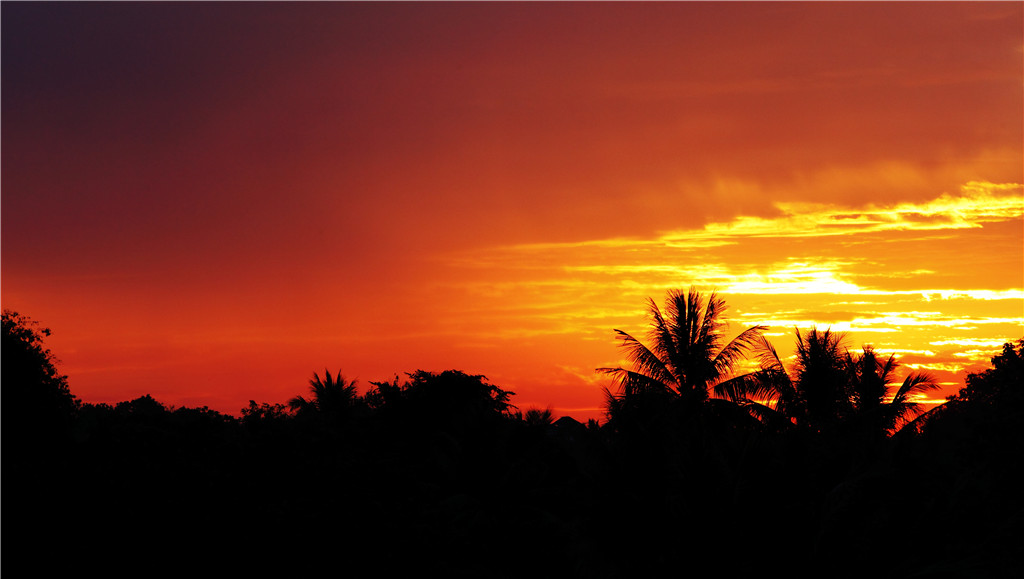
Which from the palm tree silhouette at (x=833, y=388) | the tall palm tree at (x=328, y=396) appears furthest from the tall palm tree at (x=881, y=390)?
the tall palm tree at (x=328, y=396)

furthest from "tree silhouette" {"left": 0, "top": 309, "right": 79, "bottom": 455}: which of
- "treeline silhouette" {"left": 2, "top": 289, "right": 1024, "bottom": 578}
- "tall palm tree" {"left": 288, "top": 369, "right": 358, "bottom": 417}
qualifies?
"tall palm tree" {"left": 288, "top": 369, "right": 358, "bottom": 417}

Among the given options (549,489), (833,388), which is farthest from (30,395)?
(833,388)

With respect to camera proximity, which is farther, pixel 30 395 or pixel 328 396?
pixel 328 396

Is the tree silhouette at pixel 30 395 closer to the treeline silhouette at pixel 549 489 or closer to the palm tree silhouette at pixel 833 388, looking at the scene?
the treeline silhouette at pixel 549 489

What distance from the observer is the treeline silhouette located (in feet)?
75.7

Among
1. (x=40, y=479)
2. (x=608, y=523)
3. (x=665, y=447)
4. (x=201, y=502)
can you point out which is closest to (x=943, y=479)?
(x=665, y=447)

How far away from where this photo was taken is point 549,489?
34000 mm

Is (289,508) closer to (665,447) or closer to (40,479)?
(40,479)

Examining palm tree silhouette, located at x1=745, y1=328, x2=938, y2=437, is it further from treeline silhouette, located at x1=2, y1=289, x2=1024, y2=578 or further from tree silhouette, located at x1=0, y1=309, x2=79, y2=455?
tree silhouette, located at x1=0, y1=309, x2=79, y2=455

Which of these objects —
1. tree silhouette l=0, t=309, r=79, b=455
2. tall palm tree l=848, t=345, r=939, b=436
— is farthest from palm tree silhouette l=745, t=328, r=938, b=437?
tree silhouette l=0, t=309, r=79, b=455

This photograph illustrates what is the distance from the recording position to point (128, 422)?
3688 centimetres

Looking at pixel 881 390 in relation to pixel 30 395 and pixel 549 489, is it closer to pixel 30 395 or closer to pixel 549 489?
pixel 549 489

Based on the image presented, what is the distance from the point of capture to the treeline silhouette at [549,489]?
23.1m

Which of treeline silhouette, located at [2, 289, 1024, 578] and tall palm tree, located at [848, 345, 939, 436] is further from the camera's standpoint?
tall palm tree, located at [848, 345, 939, 436]
